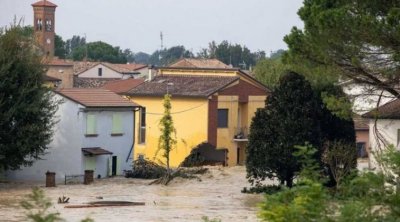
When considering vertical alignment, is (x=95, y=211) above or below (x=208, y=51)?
below

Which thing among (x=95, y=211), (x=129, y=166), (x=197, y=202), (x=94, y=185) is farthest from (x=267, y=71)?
(x=95, y=211)

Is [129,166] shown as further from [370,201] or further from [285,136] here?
[370,201]

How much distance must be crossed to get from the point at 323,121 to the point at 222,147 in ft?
76.0

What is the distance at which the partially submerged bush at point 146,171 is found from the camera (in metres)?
59.1

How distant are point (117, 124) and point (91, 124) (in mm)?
2708

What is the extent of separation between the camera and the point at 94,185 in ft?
176

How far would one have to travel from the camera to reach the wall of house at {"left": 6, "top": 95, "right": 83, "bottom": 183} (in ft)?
186

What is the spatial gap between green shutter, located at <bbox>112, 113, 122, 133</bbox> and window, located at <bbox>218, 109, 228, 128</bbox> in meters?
12.5

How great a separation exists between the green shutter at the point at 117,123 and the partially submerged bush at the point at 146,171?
6.90 feet

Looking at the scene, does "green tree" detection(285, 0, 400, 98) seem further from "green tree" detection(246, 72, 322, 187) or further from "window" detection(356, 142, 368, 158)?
"window" detection(356, 142, 368, 158)

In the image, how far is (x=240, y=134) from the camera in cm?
7281

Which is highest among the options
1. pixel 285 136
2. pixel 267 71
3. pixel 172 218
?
pixel 267 71

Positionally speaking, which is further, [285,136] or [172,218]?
[285,136]

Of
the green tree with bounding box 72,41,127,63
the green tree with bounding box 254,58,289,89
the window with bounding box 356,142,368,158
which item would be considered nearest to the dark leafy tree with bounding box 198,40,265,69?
the green tree with bounding box 72,41,127,63
